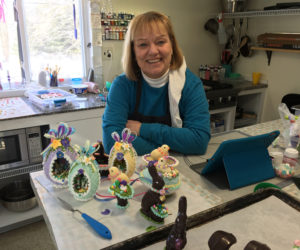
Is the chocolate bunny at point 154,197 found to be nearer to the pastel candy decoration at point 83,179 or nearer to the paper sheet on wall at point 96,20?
the pastel candy decoration at point 83,179

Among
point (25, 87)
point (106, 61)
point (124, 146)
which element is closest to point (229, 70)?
point (106, 61)

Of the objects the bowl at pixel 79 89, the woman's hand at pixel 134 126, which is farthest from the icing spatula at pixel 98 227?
the bowl at pixel 79 89

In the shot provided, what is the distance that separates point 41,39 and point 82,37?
0.37 meters

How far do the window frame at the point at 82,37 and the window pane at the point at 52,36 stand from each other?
33 mm

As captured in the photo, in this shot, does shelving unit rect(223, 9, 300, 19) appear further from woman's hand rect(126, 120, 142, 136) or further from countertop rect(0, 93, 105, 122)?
woman's hand rect(126, 120, 142, 136)

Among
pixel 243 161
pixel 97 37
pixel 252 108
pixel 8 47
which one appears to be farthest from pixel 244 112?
pixel 8 47

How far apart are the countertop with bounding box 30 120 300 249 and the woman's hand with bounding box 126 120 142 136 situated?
235mm

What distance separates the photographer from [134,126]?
129cm

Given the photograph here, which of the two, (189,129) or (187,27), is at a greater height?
(187,27)

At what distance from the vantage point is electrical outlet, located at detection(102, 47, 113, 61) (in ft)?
8.65

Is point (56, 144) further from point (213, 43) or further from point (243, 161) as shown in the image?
point (213, 43)

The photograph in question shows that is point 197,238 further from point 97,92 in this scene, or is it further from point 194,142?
point 97,92

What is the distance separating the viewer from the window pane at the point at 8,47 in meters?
2.23

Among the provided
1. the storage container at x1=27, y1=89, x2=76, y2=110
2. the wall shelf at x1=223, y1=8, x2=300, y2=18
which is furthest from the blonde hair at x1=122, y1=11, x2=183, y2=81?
the wall shelf at x1=223, y1=8, x2=300, y2=18
